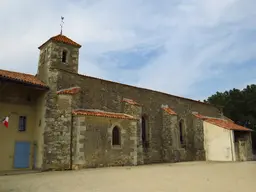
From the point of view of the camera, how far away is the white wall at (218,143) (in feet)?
71.9

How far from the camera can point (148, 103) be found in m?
21.3

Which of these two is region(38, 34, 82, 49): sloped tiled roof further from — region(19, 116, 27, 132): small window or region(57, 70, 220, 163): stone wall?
region(19, 116, 27, 132): small window

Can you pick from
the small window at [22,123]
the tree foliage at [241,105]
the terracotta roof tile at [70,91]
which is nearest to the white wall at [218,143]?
the terracotta roof tile at [70,91]

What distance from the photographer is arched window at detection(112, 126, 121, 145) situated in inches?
668

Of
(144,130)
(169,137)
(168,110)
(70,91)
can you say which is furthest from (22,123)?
(168,110)

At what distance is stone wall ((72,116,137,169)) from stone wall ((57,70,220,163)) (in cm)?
178

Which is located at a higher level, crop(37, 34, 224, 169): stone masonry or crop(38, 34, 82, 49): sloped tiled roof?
crop(38, 34, 82, 49): sloped tiled roof

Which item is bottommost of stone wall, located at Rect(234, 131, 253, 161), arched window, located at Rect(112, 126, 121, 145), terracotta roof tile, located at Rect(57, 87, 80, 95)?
stone wall, located at Rect(234, 131, 253, 161)

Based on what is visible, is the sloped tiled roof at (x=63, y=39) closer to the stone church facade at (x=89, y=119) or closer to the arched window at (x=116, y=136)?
the stone church facade at (x=89, y=119)

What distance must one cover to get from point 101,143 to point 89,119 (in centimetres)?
186

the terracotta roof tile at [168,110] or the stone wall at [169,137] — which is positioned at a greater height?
the terracotta roof tile at [168,110]

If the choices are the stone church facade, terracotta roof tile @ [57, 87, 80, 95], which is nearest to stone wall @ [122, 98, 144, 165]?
the stone church facade

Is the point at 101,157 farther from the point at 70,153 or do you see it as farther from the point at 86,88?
the point at 86,88

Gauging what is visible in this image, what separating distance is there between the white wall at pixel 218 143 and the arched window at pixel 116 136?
11.1 m
